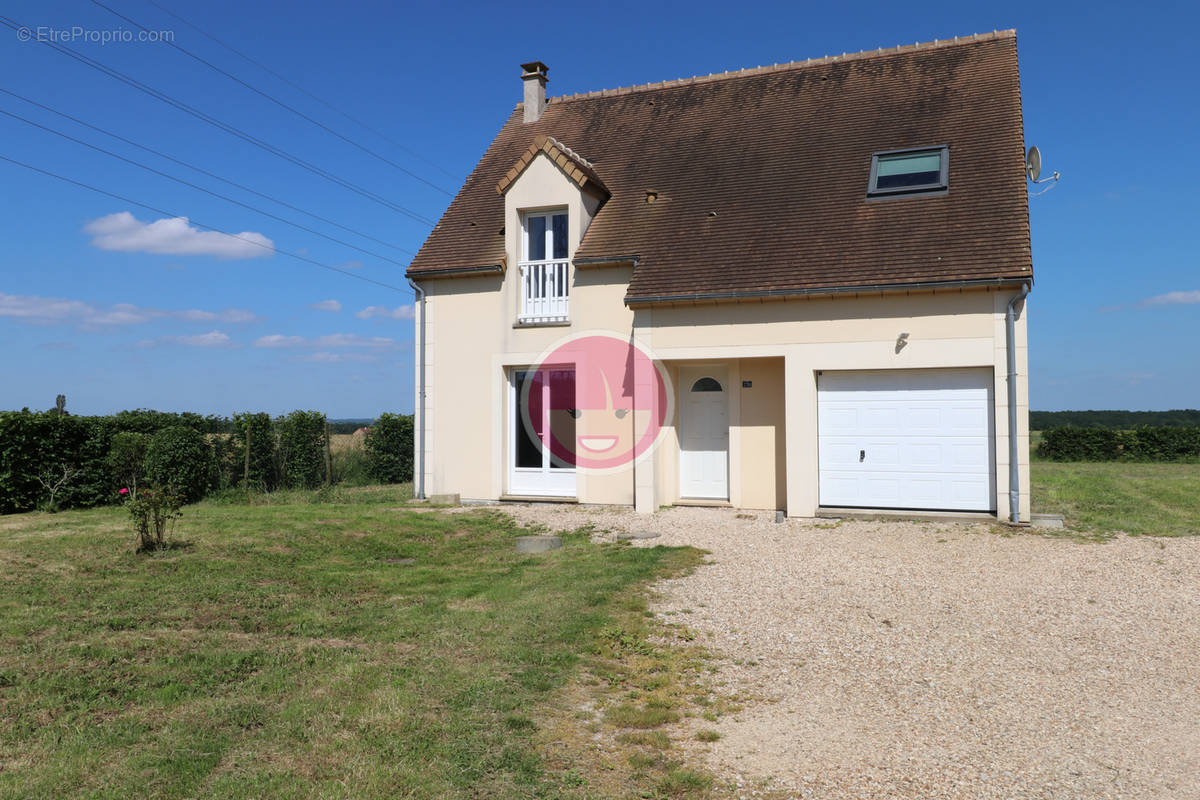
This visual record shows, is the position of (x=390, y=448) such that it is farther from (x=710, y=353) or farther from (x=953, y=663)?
(x=953, y=663)

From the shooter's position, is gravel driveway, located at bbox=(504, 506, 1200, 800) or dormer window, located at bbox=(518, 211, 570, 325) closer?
gravel driveway, located at bbox=(504, 506, 1200, 800)

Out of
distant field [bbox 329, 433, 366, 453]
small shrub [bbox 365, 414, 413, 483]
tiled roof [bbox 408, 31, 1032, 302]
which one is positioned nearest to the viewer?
tiled roof [bbox 408, 31, 1032, 302]

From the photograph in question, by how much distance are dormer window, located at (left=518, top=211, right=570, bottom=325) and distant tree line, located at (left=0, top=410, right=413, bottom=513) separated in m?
6.87

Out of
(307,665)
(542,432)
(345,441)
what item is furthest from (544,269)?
(307,665)

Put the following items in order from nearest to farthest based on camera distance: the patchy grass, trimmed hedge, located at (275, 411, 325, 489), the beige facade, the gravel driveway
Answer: the gravel driveway, the patchy grass, the beige facade, trimmed hedge, located at (275, 411, 325, 489)

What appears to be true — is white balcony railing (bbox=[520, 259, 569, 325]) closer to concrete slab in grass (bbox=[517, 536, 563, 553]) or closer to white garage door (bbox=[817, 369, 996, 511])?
white garage door (bbox=[817, 369, 996, 511])

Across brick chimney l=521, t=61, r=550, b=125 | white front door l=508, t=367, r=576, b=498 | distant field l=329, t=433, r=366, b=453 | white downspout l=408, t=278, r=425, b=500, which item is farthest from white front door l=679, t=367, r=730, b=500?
distant field l=329, t=433, r=366, b=453

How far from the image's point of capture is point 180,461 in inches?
589

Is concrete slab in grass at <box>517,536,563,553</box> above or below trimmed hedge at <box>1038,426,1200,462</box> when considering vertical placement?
below

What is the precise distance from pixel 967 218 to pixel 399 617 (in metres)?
10.5

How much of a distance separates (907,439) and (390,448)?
43.6 ft

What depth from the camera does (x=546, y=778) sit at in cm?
393

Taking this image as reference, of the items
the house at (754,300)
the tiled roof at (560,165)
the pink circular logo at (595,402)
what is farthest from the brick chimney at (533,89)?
the pink circular logo at (595,402)

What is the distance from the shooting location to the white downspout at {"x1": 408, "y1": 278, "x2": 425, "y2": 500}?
15.8 m
